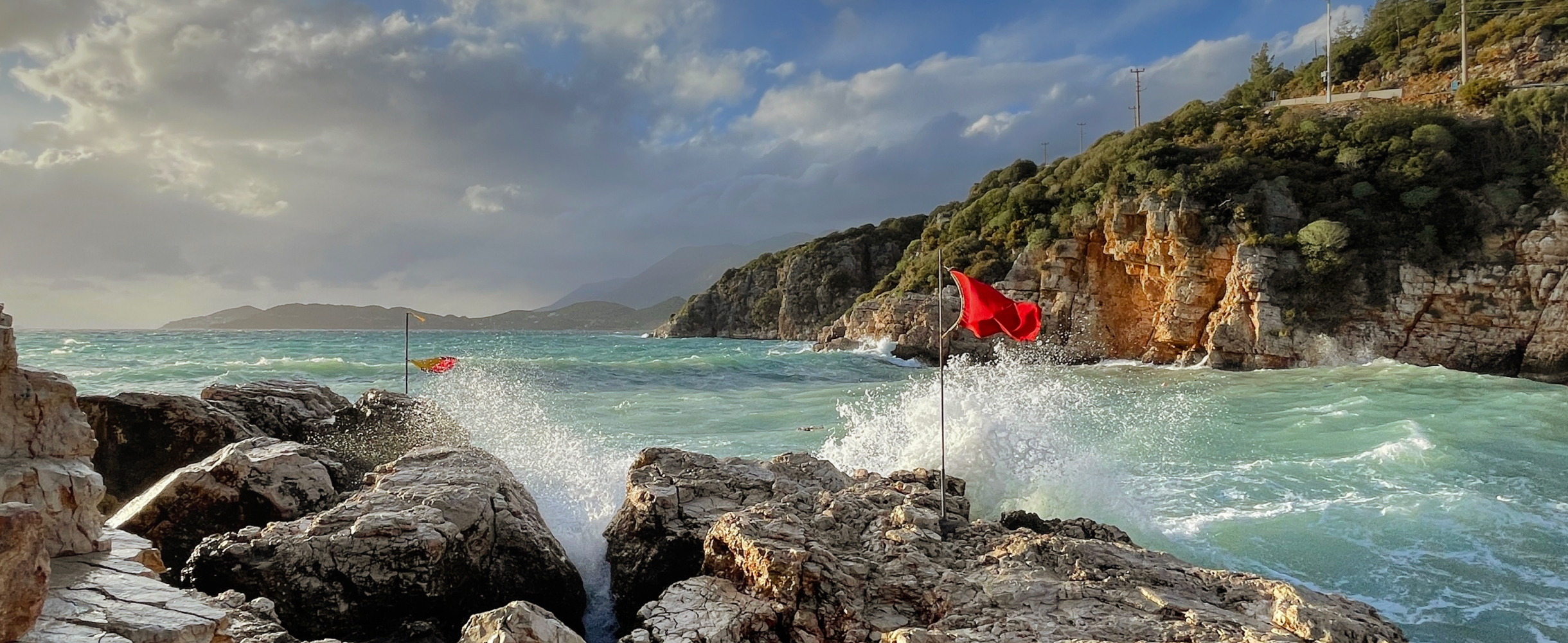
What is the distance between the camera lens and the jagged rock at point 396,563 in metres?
4.80

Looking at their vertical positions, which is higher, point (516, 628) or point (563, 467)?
point (516, 628)

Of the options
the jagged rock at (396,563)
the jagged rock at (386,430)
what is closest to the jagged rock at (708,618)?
the jagged rock at (396,563)

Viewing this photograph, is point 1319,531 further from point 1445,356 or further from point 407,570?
point 1445,356

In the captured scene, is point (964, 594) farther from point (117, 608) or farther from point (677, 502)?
point (117, 608)

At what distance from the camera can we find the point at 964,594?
15.3 feet

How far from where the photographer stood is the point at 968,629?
4.19m

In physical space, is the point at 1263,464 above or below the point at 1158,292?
below

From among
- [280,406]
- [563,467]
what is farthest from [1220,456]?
[280,406]

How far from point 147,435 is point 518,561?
5.70 metres

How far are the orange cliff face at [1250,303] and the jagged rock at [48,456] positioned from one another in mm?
31068

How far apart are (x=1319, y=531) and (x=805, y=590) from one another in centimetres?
674

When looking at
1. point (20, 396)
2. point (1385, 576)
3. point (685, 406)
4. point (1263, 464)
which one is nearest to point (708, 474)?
point (20, 396)

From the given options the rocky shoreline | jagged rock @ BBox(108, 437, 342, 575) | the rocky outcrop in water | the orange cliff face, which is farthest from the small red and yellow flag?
the rocky outcrop in water

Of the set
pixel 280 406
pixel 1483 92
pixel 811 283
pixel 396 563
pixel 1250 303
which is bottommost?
pixel 396 563
